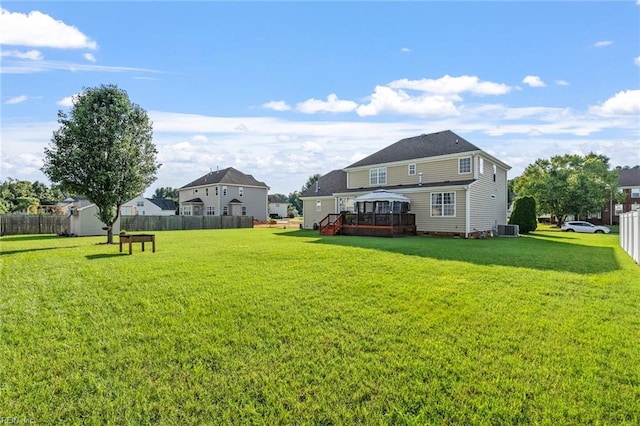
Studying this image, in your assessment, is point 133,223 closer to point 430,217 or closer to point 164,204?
point 430,217

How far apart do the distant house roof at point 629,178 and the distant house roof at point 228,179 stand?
49.2 meters

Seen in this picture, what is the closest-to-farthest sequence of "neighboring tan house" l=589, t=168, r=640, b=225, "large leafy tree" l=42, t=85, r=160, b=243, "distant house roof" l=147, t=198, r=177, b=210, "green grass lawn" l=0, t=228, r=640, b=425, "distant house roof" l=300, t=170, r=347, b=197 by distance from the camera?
1. "green grass lawn" l=0, t=228, r=640, b=425
2. "large leafy tree" l=42, t=85, r=160, b=243
3. "distant house roof" l=300, t=170, r=347, b=197
4. "neighboring tan house" l=589, t=168, r=640, b=225
5. "distant house roof" l=147, t=198, r=177, b=210

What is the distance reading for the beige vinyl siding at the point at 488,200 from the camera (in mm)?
19953

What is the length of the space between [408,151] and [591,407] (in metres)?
21.3

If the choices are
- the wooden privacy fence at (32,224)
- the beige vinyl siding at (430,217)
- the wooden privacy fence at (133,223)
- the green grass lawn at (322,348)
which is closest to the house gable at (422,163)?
the beige vinyl siding at (430,217)

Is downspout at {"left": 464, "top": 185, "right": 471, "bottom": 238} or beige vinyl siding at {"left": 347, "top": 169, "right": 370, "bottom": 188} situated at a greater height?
beige vinyl siding at {"left": 347, "top": 169, "right": 370, "bottom": 188}

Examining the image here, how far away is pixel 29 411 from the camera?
351 cm

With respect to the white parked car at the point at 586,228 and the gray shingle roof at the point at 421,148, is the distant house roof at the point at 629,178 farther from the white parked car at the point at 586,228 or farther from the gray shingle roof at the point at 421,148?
the gray shingle roof at the point at 421,148

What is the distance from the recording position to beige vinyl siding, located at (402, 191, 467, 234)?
19.5m

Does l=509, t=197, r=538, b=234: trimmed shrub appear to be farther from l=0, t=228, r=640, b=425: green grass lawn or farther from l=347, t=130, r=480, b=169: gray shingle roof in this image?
l=0, t=228, r=640, b=425: green grass lawn

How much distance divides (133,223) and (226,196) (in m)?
15.2

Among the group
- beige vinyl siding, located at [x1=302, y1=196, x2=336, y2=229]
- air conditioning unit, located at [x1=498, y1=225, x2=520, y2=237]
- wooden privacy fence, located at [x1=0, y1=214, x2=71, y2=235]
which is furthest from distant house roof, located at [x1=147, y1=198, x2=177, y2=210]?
air conditioning unit, located at [x1=498, y1=225, x2=520, y2=237]

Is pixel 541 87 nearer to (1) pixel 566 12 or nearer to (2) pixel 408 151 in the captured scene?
(1) pixel 566 12

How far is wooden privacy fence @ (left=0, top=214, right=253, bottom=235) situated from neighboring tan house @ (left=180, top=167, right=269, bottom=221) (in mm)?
8129
